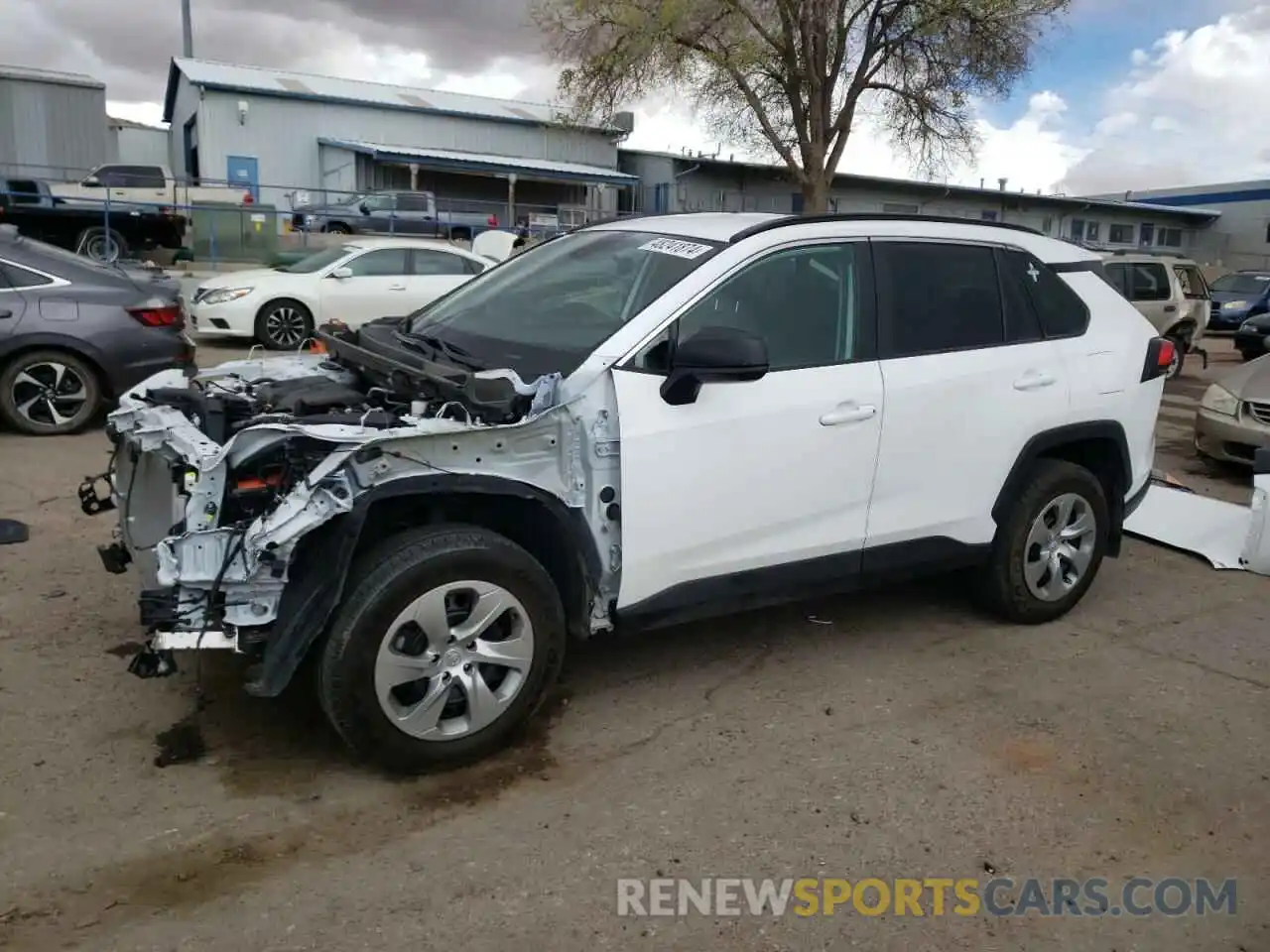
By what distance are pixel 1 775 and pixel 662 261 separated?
9.25 ft

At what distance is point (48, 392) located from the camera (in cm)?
764

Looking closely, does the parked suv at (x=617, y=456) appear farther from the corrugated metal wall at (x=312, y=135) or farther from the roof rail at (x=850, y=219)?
the corrugated metal wall at (x=312, y=135)

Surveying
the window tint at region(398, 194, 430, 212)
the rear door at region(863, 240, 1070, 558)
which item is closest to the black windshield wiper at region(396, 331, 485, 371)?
the rear door at region(863, 240, 1070, 558)

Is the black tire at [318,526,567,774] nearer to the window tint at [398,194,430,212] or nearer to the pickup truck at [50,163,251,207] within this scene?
the pickup truck at [50,163,251,207]

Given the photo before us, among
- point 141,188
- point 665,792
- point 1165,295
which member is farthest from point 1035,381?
point 141,188

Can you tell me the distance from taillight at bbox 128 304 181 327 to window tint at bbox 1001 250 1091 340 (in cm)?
602

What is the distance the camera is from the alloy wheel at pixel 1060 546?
4727 mm

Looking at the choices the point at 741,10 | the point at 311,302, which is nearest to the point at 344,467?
the point at 311,302

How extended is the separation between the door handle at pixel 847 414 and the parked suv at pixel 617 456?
2 centimetres

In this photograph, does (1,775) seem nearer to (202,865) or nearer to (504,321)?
(202,865)

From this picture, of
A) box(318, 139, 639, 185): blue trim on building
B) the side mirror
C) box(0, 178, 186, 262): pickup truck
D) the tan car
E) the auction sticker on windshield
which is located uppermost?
box(318, 139, 639, 185): blue trim on building

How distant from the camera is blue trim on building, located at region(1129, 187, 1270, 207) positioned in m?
53.4

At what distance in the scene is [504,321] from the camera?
420cm

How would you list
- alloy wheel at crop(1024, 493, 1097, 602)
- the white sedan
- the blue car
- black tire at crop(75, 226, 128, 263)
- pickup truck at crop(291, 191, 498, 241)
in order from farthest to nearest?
pickup truck at crop(291, 191, 498, 241) < the blue car < black tire at crop(75, 226, 128, 263) < the white sedan < alloy wheel at crop(1024, 493, 1097, 602)
